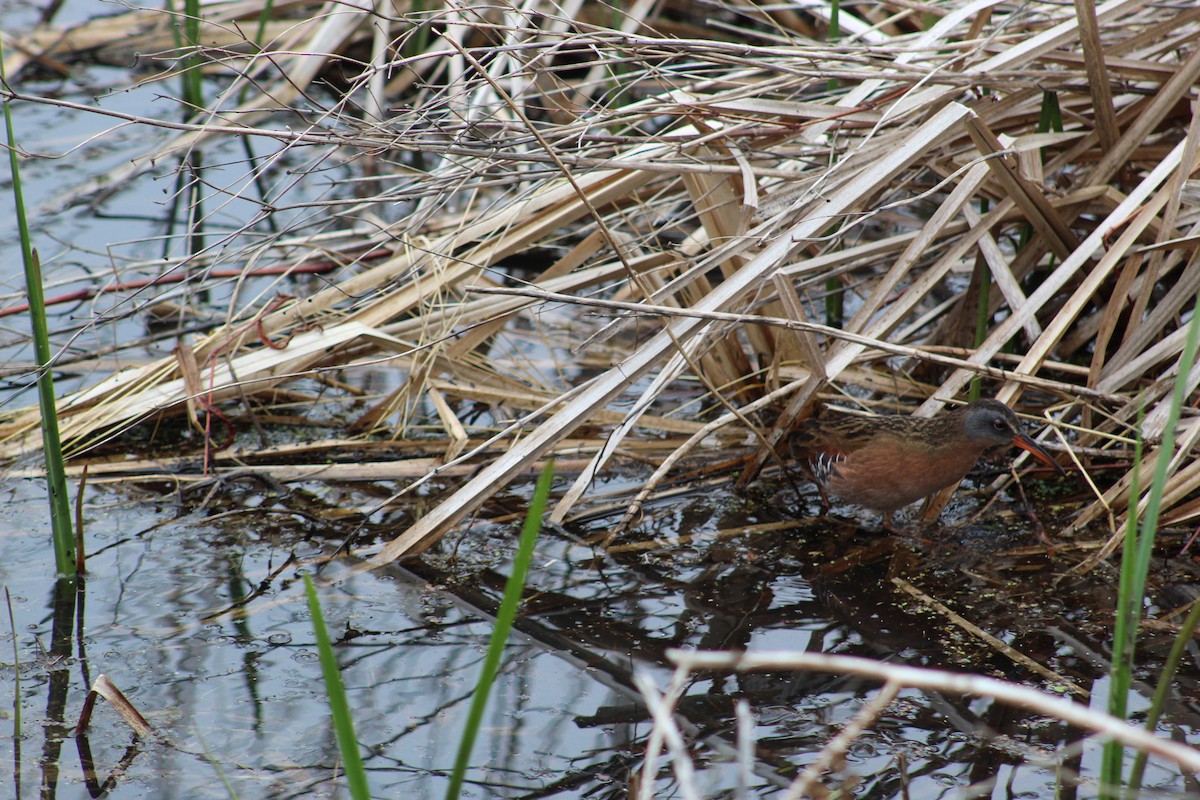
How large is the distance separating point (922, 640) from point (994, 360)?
1453 millimetres

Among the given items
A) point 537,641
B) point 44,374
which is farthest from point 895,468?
point 44,374

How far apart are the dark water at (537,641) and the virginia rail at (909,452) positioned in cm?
17

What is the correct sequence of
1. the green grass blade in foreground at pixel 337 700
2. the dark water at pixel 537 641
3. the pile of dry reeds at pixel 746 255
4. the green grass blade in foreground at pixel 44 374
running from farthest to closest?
the pile of dry reeds at pixel 746 255, the green grass blade in foreground at pixel 44 374, the dark water at pixel 537 641, the green grass blade in foreground at pixel 337 700

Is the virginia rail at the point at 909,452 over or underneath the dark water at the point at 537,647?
over

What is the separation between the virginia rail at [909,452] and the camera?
10.7 ft

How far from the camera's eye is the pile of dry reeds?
3.21 meters

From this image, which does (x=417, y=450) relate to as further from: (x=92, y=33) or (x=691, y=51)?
(x=92, y=33)

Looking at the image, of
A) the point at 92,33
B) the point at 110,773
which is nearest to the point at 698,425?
the point at 110,773

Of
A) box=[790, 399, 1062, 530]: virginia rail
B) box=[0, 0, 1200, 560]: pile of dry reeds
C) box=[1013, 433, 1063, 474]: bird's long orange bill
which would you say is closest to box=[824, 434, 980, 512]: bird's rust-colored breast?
box=[790, 399, 1062, 530]: virginia rail

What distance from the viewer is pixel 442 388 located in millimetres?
3930

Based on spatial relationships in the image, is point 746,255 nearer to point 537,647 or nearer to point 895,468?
point 895,468

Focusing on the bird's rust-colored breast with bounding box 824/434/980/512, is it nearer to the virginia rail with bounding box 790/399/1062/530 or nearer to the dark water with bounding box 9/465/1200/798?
the virginia rail with bounding box 790/399/1062/530

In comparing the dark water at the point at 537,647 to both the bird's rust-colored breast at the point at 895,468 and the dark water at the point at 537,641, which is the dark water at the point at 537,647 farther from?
the bird's rust-colored breast at the point at 895,468

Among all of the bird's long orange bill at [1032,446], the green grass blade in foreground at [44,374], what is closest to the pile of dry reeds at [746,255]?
the bird's long orange bill at [1032,446]
